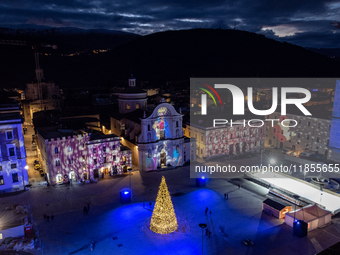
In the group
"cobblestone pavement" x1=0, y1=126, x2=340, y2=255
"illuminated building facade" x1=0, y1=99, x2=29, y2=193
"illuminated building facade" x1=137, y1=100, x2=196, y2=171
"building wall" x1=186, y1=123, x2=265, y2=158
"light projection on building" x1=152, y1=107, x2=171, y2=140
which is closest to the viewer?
"cobblestone pavement" x1=0, y1=126, x2=340, y2=255

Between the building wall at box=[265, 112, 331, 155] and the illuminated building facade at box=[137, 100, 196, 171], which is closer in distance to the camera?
the illuminated building facade at box=[137, 100, 196, 171]

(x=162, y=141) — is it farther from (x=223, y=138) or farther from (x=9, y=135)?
(x=9, y=135)

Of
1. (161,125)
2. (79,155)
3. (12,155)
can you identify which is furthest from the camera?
(161,125)

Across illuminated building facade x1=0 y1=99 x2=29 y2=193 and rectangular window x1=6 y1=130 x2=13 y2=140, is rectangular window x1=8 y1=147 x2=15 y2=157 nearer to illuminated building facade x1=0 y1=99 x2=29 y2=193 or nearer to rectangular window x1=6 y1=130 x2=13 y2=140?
illuminated building facade x1=0 y1=99 x2=29 y2=193

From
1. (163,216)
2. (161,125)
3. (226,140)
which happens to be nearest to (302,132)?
(226,140)

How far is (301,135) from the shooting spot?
59.6 metres

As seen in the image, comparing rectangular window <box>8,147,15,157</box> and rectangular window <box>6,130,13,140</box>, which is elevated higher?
rectangular window <box>6,130,13,140</box>

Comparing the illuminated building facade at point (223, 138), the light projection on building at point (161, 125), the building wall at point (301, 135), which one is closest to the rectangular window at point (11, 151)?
the light projection on building at point (161, 125)

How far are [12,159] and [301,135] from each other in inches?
2218

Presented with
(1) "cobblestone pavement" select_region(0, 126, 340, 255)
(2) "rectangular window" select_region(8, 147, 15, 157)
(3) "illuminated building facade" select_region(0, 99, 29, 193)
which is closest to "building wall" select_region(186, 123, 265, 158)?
(1) "cobblestone pavement" select_region(0, 126, 340, 255)

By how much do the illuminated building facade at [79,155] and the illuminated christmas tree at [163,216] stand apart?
730 inches

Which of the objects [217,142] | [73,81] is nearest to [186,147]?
[217,142]

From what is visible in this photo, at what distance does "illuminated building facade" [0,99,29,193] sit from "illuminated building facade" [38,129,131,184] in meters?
3.42

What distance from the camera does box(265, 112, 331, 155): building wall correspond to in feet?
183
